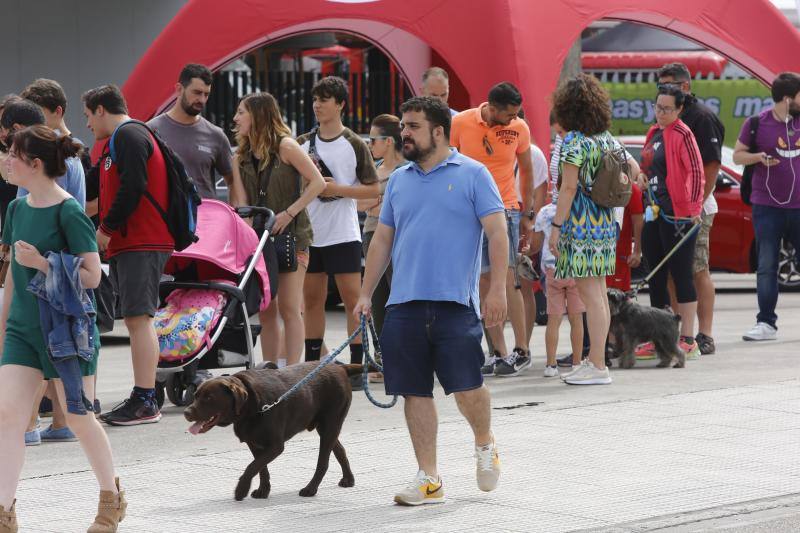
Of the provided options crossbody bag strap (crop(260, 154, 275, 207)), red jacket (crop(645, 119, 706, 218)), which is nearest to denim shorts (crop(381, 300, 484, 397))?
crossbody bag strap (crop(260, 154, 275, 207))

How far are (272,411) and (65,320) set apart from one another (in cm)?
103

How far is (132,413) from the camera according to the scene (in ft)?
26.7

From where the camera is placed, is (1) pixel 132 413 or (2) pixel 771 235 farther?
(2) pixel 771 235

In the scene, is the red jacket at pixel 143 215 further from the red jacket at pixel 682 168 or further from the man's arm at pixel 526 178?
the red jacket at pixel 682 168

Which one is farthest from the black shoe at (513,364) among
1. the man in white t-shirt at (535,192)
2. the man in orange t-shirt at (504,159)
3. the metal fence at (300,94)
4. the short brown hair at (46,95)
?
the metal fence at (300,94)

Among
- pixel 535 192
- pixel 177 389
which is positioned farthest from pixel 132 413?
pixel 535 192

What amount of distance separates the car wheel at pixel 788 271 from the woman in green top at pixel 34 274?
41.6ft

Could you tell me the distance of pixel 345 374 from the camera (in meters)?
6.45

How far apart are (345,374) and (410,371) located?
44 cm

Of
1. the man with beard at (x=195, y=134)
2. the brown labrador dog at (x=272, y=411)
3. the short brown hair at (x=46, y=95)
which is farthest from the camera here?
the man with beard at (x=195, y=134)

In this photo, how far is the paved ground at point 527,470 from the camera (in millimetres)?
5809

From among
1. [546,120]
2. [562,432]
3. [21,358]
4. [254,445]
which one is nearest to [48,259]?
[21,358]

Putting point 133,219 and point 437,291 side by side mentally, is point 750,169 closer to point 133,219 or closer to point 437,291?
point 133,219

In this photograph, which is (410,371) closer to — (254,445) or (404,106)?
(254,445)
